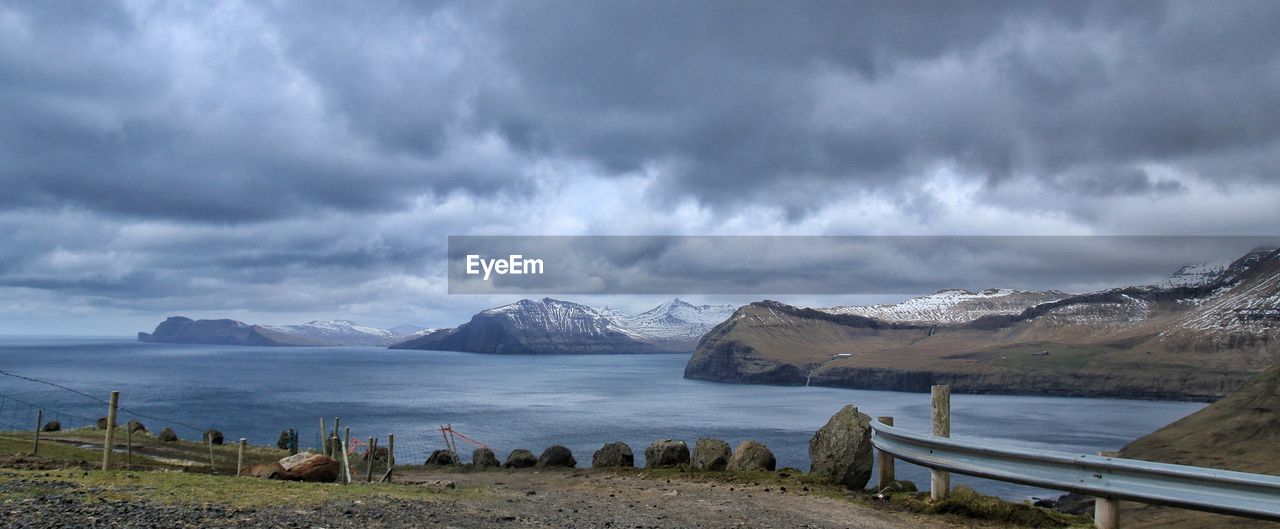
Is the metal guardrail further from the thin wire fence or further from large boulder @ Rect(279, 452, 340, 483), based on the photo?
the thin wire fence

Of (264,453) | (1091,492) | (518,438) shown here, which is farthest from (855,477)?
(518,438)

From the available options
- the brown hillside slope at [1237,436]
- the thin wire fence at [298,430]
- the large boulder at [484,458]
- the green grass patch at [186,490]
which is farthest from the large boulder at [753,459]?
the brown hillside slope at [1237,436]

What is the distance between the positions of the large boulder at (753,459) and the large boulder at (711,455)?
0.49m

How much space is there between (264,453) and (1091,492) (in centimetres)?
3443

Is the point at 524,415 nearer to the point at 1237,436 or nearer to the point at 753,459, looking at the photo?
the point at 1237,436

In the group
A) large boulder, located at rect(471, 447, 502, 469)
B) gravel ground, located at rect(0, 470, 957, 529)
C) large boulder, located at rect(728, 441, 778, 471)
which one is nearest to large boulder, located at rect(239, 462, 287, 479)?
gravel ground, located at rect(0, 470, 957, 529)

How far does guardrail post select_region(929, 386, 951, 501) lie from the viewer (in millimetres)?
13609

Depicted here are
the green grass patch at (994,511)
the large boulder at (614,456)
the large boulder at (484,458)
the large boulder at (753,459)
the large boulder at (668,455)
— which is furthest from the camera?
the large boulder at (484,458)

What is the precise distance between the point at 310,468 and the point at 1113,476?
1671cm

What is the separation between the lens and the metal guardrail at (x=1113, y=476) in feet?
31.1

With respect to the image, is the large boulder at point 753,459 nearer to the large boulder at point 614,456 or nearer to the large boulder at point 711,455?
the large boulder at point 711,455

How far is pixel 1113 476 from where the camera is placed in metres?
10.8

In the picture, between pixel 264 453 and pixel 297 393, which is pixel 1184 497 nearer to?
pixel 264 453

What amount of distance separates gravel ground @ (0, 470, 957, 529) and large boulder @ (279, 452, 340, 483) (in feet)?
14.9
